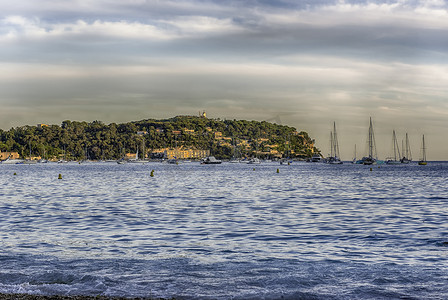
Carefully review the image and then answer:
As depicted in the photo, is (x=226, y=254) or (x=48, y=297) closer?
(x=48, y=297)

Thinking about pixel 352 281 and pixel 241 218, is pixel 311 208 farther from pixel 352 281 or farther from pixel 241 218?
pixel 352 281

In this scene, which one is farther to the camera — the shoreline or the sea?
the sea

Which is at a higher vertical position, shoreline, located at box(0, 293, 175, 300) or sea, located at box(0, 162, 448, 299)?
shoreline, located at box(0, 293, 175, 300)

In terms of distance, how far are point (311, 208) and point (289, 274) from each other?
82.9 ft

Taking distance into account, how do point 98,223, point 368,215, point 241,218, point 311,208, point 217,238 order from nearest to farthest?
point 217,238
point 98,223
point 241,218
point 368,215
point 311,208

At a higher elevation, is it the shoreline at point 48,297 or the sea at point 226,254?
the shoreline at point 48,297

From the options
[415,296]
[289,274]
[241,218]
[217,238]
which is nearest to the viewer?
[415,296]

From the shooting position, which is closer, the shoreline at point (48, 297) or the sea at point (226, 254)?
the shoreline at point (48, 297)

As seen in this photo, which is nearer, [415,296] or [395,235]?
[415,296]

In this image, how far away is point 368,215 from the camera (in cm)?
3575

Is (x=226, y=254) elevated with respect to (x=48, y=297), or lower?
lower

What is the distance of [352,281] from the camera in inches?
596

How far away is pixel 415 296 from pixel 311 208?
1085 inches

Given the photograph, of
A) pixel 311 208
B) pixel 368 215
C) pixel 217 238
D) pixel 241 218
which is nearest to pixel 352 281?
pixel 217 238
